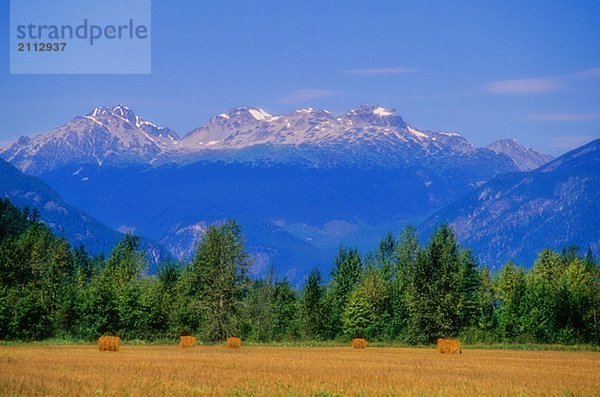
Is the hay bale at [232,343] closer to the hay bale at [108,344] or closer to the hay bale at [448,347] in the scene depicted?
the hay bale at [108,344]

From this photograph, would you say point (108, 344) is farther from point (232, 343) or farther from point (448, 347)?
point (448, 347)

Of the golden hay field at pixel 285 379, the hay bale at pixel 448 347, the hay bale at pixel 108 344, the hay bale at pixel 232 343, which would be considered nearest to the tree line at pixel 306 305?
the hay bale at pixel 232 343

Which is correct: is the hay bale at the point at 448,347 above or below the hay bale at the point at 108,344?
below

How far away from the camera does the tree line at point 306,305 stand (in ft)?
341

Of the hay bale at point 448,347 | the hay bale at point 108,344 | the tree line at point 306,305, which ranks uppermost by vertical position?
the tree line at point 306,305

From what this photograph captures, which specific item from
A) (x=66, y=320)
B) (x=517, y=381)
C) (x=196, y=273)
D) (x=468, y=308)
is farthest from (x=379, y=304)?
(x=517, y=381)

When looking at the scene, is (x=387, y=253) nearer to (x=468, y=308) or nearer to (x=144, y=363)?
(x=468, y=308)

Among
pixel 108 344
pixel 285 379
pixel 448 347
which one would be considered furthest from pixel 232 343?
pixel 285 379

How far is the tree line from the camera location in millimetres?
103938

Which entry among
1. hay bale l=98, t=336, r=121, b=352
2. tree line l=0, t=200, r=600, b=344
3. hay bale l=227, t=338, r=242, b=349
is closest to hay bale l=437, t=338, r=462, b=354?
hay bale l=227, t=338, r=242, b=349

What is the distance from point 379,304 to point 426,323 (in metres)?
19.7

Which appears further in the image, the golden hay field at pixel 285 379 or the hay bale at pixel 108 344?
the hay bale at pixel 108 344

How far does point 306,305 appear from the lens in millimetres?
126812

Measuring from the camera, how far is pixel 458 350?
7938 centimetres
